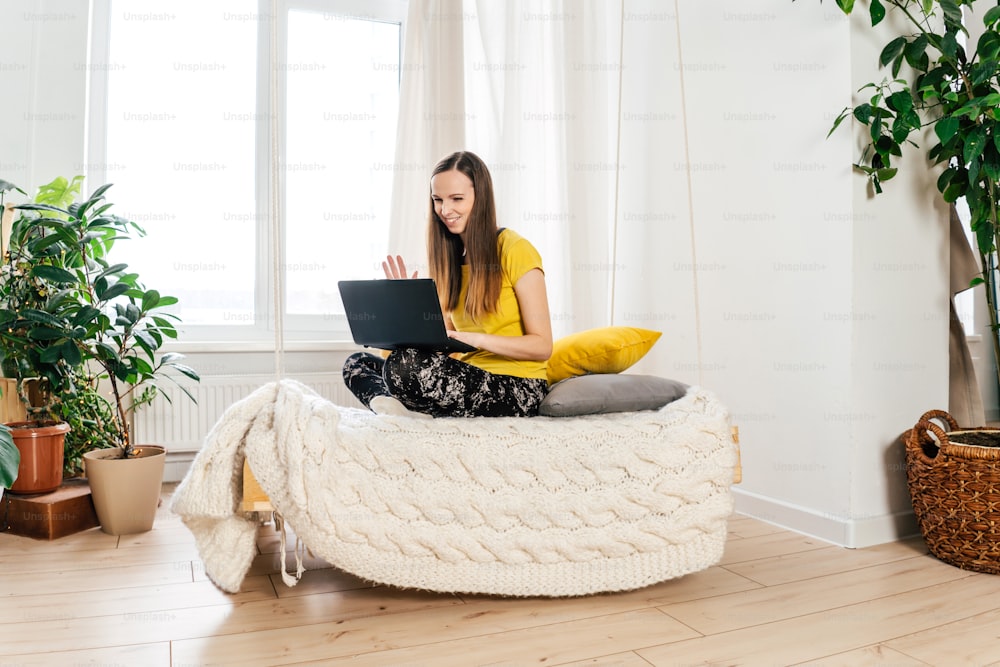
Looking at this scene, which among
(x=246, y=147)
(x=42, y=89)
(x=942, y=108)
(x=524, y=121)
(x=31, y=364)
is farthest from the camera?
(x=246, y=147)

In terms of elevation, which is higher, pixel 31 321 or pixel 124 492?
pixel 31 321

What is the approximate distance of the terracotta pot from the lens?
2.17 meters

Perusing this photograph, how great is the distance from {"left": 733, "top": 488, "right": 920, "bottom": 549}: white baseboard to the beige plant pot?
188cm

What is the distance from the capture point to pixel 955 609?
1.63 m

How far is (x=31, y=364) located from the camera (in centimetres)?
224

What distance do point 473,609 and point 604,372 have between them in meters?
0.75

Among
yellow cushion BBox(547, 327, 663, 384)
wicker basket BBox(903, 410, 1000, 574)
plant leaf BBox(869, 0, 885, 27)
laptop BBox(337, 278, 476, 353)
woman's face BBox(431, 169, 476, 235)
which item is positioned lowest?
wicker basket BBox(903, 410, 1000, 574)

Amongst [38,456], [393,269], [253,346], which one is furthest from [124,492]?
[393,269]

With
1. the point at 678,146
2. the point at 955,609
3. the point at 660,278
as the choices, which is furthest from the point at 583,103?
the point at 955,609

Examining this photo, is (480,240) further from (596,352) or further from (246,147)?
(246,147)

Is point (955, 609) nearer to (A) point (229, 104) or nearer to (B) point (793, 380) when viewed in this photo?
(B) point (793, 380)

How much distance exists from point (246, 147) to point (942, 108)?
251 cm

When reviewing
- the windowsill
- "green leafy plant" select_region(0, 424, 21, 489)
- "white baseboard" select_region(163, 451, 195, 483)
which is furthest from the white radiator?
"green leafy plant" select_region(0, 424, 21, 489)

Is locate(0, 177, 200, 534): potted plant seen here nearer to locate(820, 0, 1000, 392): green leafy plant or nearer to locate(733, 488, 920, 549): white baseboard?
locate(733, 488, 920, 549): white baseboard
